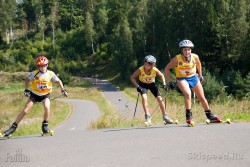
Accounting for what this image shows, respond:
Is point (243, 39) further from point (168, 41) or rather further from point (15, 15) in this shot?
point (15, 15)

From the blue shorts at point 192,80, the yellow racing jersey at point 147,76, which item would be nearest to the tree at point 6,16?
the yellow racing jersey at point 147,76

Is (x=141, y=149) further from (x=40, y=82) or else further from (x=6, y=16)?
(x=6, y=16)

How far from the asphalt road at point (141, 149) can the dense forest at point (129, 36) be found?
17.7m

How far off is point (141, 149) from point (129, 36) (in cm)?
6039

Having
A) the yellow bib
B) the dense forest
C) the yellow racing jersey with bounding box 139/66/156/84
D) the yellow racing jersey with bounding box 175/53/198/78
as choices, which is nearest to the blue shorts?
the yellow racing jersey with bounding box 175/53/198/78

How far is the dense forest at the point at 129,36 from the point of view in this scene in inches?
1815

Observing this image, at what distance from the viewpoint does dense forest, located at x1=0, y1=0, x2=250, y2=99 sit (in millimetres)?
46094

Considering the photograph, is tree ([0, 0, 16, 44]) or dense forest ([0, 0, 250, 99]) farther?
tree ([0, 0, 16, 44])

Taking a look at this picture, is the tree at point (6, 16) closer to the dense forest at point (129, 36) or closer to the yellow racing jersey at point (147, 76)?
the dense forest at point (129, 36)

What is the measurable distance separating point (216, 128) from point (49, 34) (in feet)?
349

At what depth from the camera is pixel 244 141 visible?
6301mm

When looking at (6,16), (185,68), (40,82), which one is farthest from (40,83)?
(6,16)

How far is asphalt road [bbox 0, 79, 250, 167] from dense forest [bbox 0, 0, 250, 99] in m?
17.7

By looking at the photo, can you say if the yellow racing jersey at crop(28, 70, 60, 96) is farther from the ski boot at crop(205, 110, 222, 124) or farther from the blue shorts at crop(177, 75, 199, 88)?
the ski boot at crop(205, 110, 222, 124)
